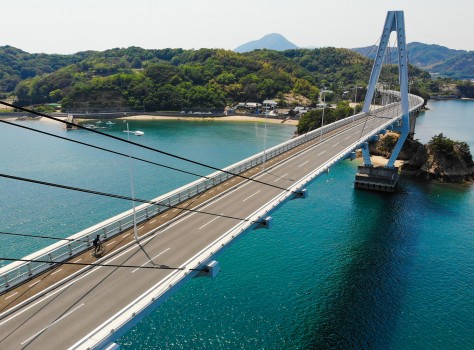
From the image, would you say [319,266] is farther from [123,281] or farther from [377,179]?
[377,179]

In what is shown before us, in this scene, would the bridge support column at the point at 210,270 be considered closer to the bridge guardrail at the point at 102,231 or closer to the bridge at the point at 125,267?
the bridge at the point at 125,267

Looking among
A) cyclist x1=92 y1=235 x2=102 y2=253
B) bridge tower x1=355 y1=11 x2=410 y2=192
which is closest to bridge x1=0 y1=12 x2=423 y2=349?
cyclist x1=92 y1=235 x2=102 y2=253

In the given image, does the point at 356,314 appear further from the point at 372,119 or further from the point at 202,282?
the point at 372,119

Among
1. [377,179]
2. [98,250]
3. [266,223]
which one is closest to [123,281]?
[98,250]

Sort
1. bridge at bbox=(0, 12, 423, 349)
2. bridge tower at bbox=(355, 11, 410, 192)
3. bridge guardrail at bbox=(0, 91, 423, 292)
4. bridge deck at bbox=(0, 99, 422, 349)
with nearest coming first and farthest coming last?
bridge deck at bbox=(0, 99, 422, 349), bridge at bbox=(0, 12, 423, 349), bridge guardrail at bbox=(0, 91, 423, 292), bridge tower at bbox=(355, 11, 410, 192)

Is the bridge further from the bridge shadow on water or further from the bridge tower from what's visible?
the bridge tower

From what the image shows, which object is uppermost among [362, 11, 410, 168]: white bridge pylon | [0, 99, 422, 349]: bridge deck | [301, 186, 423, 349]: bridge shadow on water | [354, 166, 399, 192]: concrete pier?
[362, 11, 410, 168]: white bridge pylon

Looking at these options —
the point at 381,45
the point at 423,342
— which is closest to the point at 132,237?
the point at 423,342
